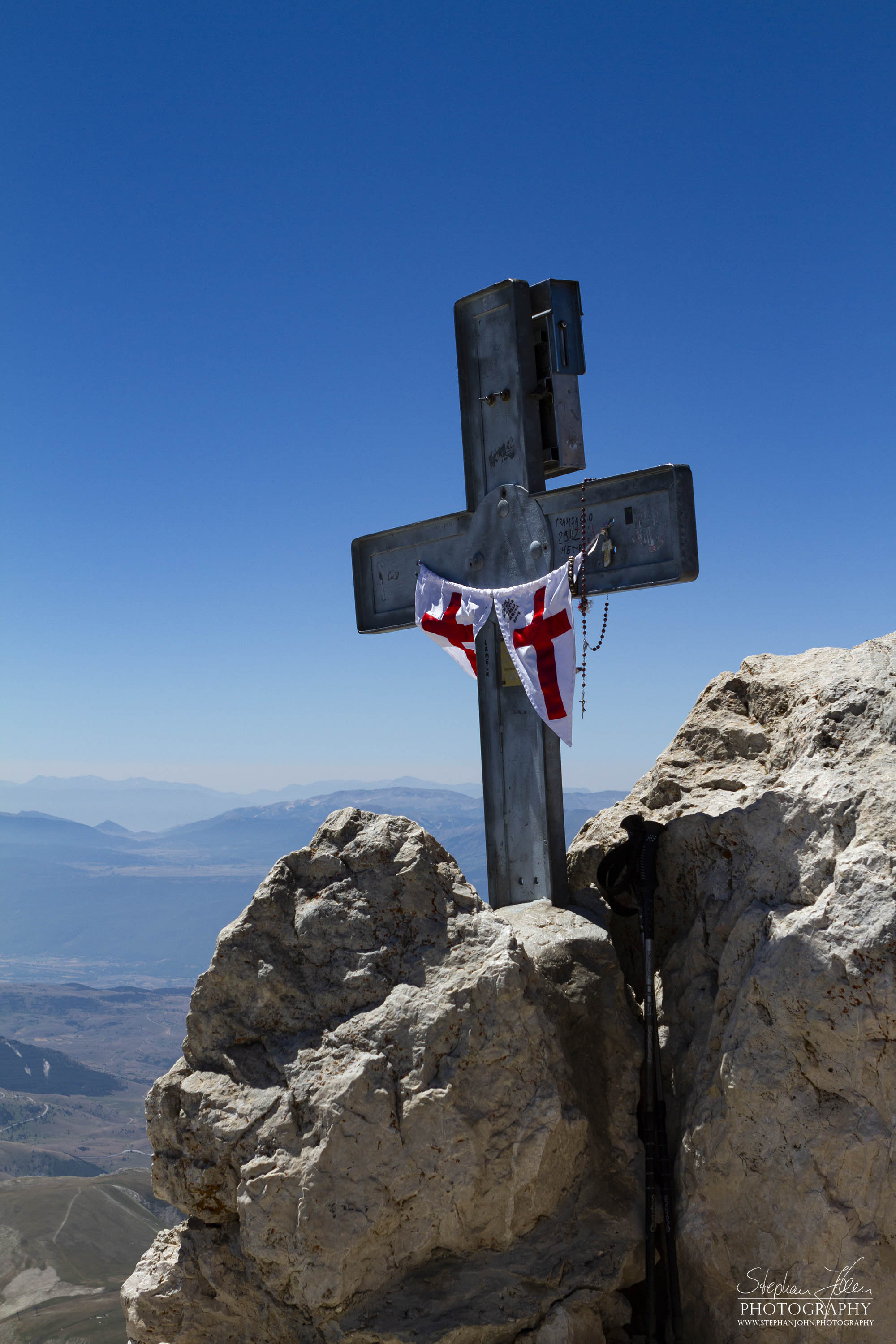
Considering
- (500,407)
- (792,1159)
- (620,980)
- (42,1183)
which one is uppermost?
(500,407)

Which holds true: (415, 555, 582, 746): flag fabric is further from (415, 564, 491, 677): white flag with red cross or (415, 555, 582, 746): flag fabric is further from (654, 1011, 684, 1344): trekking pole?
(654, 1011, 684, 1344): trekking pole

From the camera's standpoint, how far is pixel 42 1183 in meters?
76.8

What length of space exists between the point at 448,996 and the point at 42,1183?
8615 centimetres

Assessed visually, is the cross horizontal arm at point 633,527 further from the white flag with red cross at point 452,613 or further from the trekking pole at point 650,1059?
the trekking pole at point 650,1059

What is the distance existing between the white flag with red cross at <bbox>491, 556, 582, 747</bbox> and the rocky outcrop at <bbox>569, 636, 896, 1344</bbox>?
3.54 feet

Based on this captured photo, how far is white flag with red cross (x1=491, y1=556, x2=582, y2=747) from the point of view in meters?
6.49

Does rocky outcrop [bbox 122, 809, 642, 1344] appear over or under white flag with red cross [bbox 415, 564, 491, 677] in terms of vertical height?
under

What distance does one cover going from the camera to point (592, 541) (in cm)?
649

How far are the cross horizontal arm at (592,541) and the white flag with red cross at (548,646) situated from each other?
0.60 ft

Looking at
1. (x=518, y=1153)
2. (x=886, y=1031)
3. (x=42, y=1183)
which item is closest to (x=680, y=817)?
(x=886, y=1031)

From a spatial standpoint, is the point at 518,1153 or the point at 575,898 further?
the point at 575,898

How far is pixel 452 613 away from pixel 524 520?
86 centimetres

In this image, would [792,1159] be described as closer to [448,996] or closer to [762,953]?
[762,953]

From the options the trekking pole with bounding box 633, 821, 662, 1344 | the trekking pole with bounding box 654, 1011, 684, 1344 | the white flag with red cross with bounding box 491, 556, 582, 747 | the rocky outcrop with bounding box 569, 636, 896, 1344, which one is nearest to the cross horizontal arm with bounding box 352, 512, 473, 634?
the white flag with red cross with bounding box 491, 556, 582, 747
